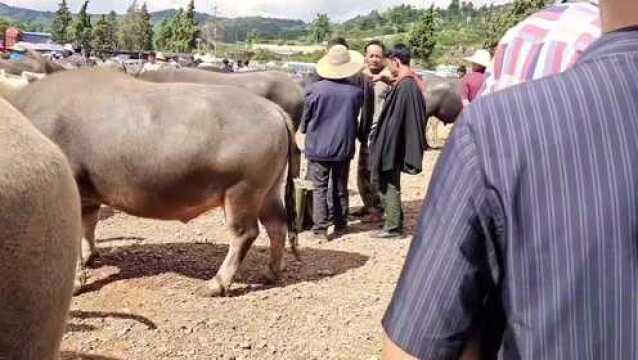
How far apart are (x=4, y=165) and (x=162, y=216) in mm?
3838

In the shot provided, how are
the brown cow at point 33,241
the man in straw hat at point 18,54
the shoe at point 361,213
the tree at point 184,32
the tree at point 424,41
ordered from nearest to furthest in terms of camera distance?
the brown cow at point 33,241 → the shoe at point 361,213 → the man in straw hat at point 18,54 → the tree at point 424,41 → the tree at point 184,32

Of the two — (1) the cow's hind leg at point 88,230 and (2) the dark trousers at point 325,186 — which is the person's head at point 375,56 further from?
(1) the cow's hind leg at point 88,230

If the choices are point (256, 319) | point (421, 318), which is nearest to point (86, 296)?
point (256, 319)

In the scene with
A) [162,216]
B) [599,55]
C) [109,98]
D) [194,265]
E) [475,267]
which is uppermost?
[599,55]

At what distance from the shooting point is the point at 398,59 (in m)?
7.75

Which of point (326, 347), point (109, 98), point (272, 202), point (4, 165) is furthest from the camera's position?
point (272, 202)

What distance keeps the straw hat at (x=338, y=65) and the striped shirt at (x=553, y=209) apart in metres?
6.55

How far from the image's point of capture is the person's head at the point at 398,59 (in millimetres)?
7672

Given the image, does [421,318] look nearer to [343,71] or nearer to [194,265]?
[194,265]

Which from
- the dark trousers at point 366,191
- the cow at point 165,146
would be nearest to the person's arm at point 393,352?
the cow at point 165,146

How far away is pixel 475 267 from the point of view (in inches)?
42.8

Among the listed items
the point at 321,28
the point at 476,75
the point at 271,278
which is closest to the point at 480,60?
the point at 476,75

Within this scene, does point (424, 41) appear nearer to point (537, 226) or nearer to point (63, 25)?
point (63, 25)

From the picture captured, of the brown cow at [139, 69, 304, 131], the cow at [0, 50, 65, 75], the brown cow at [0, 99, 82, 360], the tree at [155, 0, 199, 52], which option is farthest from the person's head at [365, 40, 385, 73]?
A: the tree at [155, 0, 199, 52]
